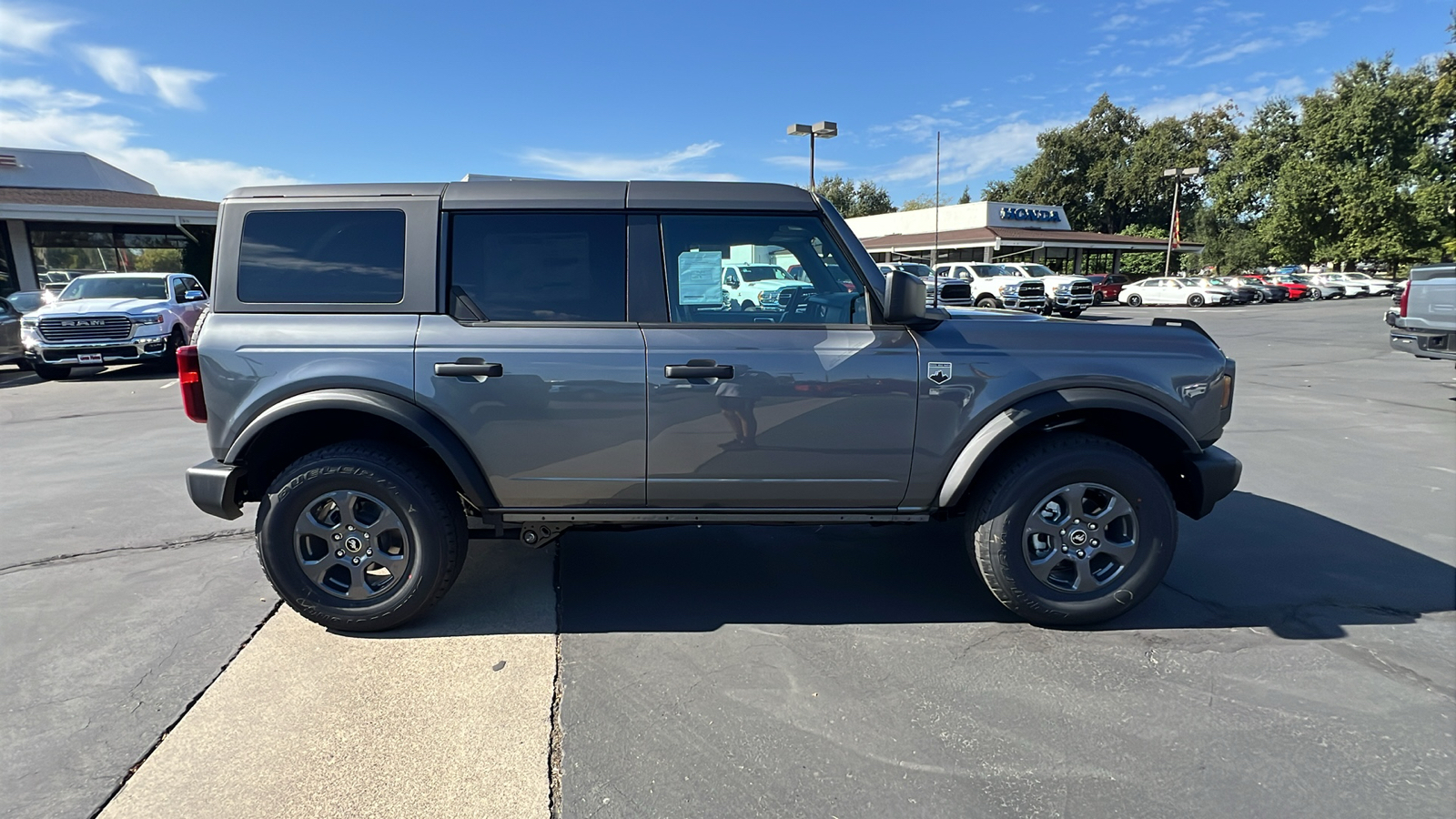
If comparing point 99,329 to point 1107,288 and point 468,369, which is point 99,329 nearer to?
point 468,369

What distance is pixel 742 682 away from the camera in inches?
114

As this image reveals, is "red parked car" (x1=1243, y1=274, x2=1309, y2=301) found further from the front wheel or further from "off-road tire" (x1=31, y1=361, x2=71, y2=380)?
"off-road tire" (x1=31, y1=361, x2=71, y2=380)

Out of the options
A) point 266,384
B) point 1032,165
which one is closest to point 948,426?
point 266,384

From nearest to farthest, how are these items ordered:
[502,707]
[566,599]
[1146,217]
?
[502,707] < [566,599] < [1146,217]

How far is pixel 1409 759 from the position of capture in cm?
243

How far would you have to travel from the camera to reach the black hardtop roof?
3.23 metres

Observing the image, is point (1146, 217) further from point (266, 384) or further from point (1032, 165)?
point (266, 384)

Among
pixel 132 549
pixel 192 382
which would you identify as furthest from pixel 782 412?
pixel 132 549

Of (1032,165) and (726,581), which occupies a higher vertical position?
(1032,165)

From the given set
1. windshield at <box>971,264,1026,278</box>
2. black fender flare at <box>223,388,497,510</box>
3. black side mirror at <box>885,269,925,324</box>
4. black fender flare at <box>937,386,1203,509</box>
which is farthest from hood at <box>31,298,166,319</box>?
windshield at <box>971,264,1026,278</box>

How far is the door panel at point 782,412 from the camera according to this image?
310cm

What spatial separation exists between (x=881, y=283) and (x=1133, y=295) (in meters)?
37.8

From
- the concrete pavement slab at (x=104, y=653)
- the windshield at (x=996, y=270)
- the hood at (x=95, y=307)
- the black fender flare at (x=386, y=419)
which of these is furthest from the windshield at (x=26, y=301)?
the windshield at (x=996, y=270)

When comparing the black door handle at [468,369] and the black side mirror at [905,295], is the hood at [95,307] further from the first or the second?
the black side mirror at [905,295]
